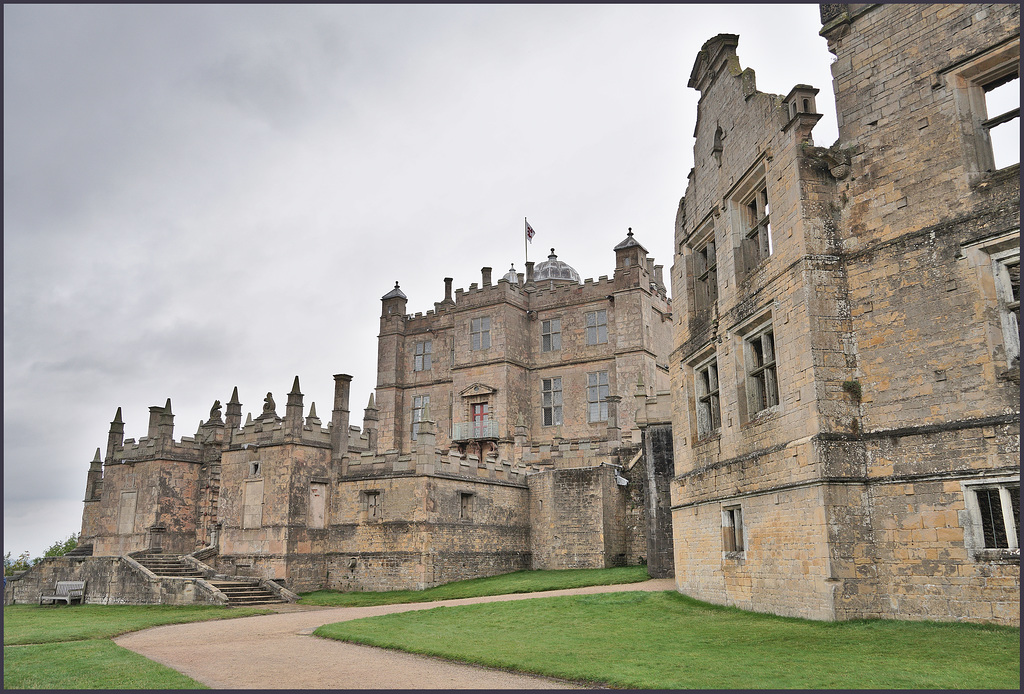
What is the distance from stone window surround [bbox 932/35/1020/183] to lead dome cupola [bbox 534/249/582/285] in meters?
35.1

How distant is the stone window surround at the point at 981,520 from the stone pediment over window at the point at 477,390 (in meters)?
28.7

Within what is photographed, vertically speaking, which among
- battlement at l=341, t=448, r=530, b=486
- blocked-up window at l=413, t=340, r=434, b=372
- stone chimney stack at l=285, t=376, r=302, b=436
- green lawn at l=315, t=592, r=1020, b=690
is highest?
blocked-up window at l=413, t=340, r=434, b=372

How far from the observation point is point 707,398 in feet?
60.0

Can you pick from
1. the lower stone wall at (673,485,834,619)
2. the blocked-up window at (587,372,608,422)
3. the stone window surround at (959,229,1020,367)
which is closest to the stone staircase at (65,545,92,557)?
the blocked-up window at (587,372,608,422)

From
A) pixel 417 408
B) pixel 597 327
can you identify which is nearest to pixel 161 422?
pixel 417 408

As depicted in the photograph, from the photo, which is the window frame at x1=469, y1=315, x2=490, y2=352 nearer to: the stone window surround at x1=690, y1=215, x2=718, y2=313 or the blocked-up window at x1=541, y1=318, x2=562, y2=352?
the blocked-up window at x1=541, y1=318, x2=562, y2=352

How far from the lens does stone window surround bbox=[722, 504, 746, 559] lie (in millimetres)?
15453

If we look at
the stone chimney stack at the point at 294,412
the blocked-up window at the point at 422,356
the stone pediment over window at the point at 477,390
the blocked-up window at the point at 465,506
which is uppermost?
the blocked-up window at the point at 422,356

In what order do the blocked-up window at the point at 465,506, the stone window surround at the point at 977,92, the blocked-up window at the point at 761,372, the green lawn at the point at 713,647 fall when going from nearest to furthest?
the green lawn at the point at 713,647, the stone window surround at the point at 977,92, the blocked-up window at the point at 761,372, the blocked-up window at the point at 465,506

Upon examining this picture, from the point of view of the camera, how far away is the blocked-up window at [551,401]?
39.6 m

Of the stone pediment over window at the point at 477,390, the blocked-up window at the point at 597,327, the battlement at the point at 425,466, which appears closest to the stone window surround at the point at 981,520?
the battlement at the point at 425,466

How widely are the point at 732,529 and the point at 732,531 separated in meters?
0.04

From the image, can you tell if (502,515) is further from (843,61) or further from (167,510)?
(843,61)

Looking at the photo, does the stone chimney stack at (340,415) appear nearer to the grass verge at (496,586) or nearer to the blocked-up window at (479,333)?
the grass verge at (496,586)
